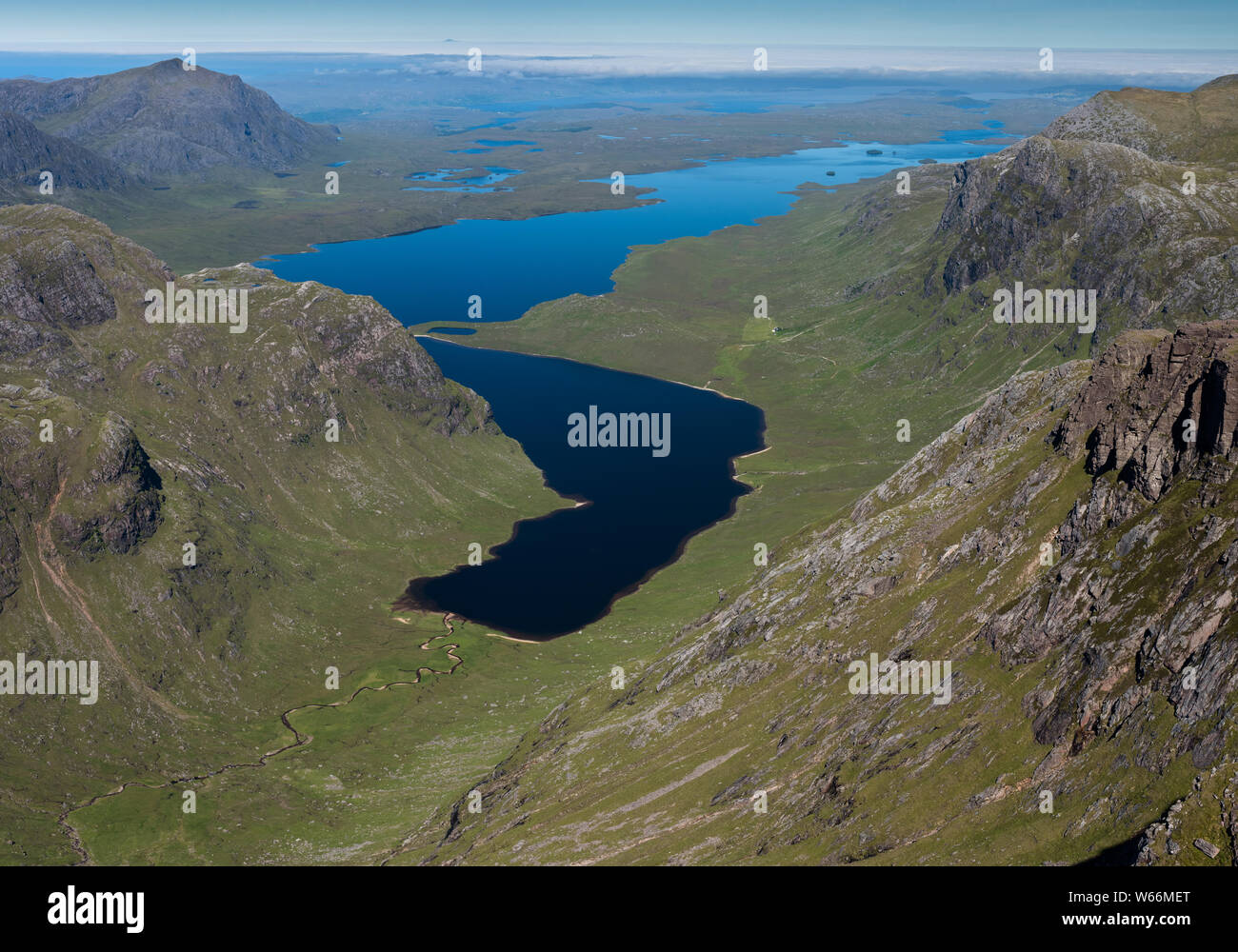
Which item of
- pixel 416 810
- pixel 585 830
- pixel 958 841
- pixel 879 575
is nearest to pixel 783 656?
pixel 879 575

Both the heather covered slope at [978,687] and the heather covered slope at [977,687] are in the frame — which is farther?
the heather covered slope at [978,687]

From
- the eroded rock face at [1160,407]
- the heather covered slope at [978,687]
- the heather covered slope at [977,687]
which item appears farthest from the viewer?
the eroded rock face at [1160,407]

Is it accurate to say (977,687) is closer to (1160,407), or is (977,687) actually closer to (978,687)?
(978,687)

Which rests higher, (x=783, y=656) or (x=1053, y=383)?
(x=1053, y=383)

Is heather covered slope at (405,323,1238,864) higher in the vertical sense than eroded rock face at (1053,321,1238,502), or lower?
lower

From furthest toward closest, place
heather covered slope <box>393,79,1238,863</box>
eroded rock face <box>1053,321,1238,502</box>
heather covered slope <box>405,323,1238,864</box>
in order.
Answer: eroded rock face <box>1053,321,1238,502</box>, heather covered slope <box>393,79,1238,863</box>, heather covered slope <box>405,323,1238,864</box>

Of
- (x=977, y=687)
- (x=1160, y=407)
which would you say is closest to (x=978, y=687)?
(x=977, y=687)

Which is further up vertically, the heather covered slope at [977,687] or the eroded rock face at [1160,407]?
the eroded rock face at [1160,407]

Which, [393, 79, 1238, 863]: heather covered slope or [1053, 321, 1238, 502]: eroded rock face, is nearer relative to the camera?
[393, 79, 1238, 863]: heather covered slope

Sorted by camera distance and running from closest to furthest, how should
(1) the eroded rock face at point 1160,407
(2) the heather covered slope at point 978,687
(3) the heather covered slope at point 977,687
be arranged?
(3) the heather covered slope at point 977,687
(2) the heather covered slope at point 978,687
(1) the eroded rock face at point 1160,407

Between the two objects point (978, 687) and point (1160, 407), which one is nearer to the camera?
point (978, 687)

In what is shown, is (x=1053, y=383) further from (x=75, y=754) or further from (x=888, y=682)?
(x=75, y=754)
